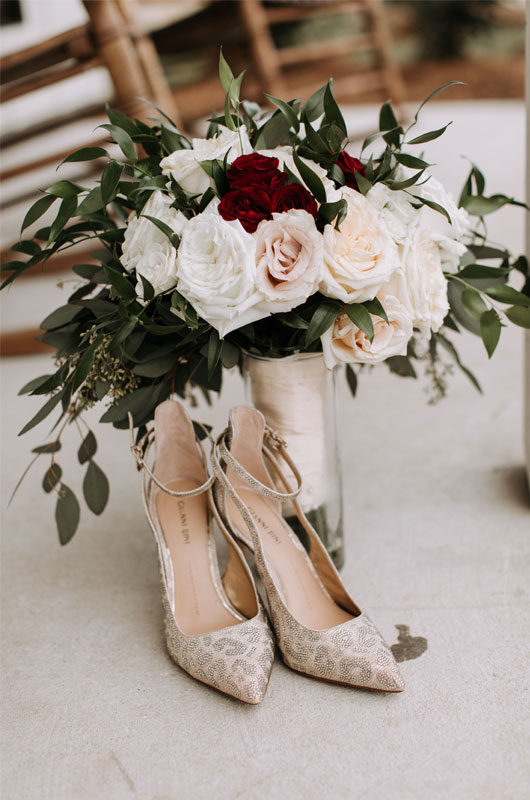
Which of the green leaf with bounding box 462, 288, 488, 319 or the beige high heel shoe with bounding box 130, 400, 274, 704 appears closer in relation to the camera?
the beige high heel shoe with bounding box 130, 400, 274, 704

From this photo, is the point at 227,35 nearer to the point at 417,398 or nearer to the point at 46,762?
the point at 417,398

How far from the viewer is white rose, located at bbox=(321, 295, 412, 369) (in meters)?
0.85

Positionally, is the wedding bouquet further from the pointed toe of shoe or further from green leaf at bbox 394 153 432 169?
the pointed toe of shoe

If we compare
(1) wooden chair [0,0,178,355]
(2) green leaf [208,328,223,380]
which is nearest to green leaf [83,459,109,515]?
(2) green leaf [208,328,223,380]

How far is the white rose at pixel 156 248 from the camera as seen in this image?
0.83 meters

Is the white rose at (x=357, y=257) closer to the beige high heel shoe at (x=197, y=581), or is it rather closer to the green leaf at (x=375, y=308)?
the green leaf at (x=375, y=308)

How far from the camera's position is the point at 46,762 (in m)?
0.81

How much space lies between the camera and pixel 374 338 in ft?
2.83

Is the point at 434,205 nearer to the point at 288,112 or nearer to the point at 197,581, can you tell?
the point at 288,112

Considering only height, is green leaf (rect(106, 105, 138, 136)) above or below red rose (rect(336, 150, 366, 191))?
above

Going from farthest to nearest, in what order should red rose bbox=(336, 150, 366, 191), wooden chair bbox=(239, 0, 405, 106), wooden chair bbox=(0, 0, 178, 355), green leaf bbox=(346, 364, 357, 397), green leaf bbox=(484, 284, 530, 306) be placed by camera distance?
wooden chair bbox=(239, 0, 405, 106)
wooden chair bbox=(0, 0, 178, 355)
green leaf bbox=(346, 364, 357, 397)
green leaf bbox=(484, 284, 530, 306)
red rose bbox=(336, 150, 366, 191)

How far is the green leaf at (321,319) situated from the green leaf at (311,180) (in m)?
0.12

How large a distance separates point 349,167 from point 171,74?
347 cm

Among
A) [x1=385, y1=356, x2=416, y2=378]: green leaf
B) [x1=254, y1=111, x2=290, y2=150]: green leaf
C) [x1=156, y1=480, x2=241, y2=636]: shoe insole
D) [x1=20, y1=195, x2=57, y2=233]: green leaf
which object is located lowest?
[x1=156, y1=480, x2=241, y2=636]: shoe insole
